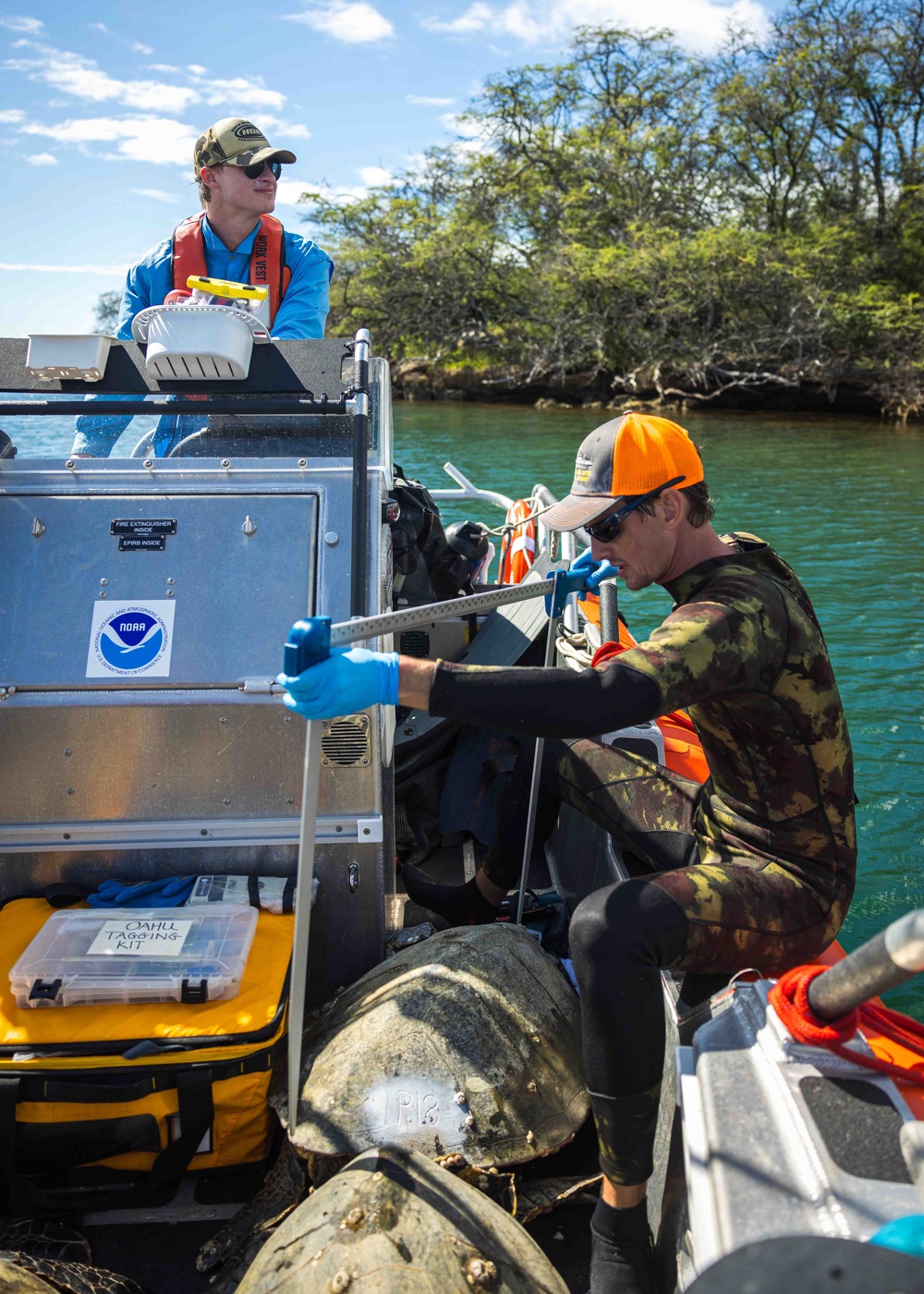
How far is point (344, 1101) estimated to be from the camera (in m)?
2.20

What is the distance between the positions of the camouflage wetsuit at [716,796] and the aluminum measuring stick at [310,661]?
0.14 metres

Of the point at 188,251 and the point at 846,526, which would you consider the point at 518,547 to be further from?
the point at 846,526

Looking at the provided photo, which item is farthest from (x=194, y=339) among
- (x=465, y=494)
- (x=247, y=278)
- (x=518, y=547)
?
(x=465, y=494)

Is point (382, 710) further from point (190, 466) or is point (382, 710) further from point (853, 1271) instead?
point (853, 1271)

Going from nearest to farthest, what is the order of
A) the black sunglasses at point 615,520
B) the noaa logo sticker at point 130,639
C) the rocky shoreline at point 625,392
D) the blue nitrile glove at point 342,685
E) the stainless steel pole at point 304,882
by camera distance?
the blue nitrile glove at point 342,685
the stainless steel pole at point 304,882
the black sunglasses at point 615,520
the noaa logo sticker at point 130,639
the rocky shoreline at point 625,392

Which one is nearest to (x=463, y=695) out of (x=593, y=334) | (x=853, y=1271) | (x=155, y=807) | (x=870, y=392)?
(x=853, y=1271)

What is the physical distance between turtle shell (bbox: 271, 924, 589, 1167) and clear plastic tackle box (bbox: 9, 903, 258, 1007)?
32 cm

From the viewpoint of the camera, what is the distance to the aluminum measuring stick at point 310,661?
179cm

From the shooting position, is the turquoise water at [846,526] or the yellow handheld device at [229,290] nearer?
the yellow handheld device at [229,290]

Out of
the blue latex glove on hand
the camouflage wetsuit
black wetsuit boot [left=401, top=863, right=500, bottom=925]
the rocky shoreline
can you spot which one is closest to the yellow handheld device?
the blue latex glove on hand

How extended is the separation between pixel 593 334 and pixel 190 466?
3141 cm

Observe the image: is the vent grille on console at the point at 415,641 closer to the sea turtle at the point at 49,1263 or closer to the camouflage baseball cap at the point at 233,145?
the camouflage baseball cap at the point at 233,145

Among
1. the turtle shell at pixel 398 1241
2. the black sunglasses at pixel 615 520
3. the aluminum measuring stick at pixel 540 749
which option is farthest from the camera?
the aluminum measuring stick at pixel 540 749

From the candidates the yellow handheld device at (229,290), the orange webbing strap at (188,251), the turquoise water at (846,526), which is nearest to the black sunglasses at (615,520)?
the yellow handheld device at (229,290)
